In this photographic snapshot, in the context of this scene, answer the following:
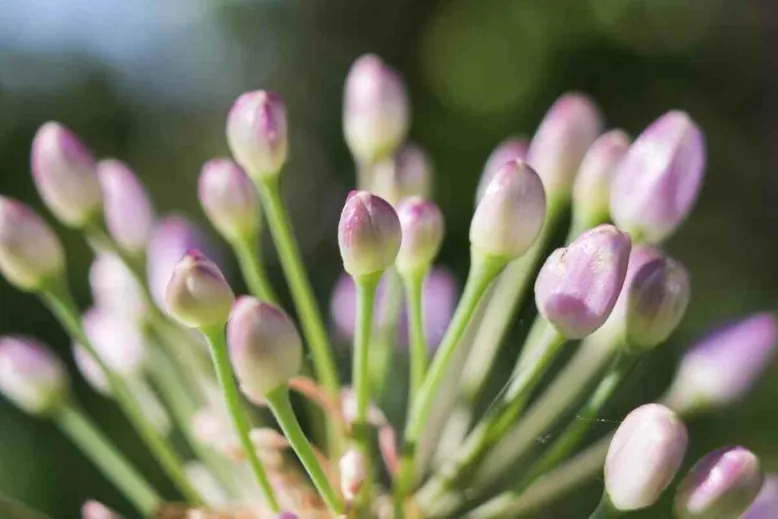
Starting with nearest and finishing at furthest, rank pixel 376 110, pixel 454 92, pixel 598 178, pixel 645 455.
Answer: pixel 645 455, pixel 598 178, pixel 376 110, pixel 454 92

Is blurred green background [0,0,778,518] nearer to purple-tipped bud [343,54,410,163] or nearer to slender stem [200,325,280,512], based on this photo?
purple-tipped bud [343,54,410,163]

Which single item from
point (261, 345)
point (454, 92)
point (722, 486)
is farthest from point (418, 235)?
point (454, 92)

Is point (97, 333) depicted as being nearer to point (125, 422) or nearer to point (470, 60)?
point (125, 422)

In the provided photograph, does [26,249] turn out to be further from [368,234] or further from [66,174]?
[368,234]

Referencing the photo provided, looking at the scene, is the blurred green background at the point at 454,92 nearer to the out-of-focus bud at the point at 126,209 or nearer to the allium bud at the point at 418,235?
the out-of-focus bud at the point at 126,209

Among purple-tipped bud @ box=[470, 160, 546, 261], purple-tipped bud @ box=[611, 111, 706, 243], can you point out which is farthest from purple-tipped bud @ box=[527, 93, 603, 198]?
purple-tipped bud @ box=[470, 160, 546, 261]

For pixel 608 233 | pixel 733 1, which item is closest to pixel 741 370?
pixel 608 233
